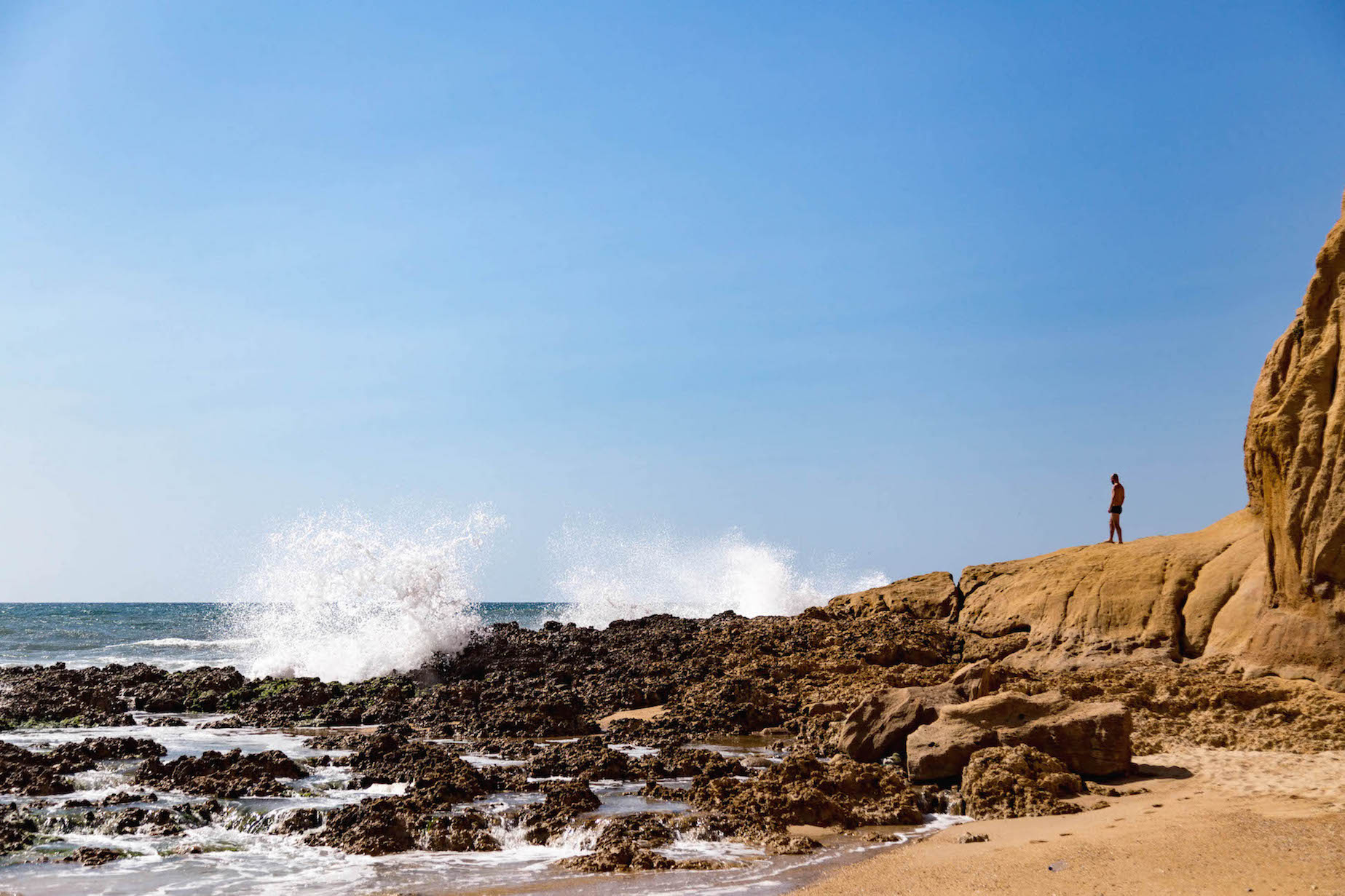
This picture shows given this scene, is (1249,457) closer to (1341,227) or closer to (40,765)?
(1341,227)

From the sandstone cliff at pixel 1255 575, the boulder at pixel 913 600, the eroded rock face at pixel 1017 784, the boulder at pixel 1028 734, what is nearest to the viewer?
the eroded rock face at pixel 1017 784

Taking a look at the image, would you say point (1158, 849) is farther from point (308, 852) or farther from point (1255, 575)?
point (1255, 575)

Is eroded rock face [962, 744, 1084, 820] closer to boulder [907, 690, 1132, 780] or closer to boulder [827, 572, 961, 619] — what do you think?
boulder [907, 690, 1132, 780]

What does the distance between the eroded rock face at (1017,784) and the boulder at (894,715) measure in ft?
4.17

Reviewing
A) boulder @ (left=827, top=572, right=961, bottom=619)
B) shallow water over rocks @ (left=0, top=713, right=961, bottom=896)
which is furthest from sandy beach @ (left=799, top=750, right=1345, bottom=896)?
boulder @ (left=827, top=572, right=961, bottom=619)

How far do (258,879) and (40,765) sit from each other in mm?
5550

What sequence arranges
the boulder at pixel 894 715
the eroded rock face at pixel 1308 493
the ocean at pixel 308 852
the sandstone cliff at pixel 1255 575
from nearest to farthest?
the ocean at pixel 308 852 < the boulder at pixel 894 715 < the eroded rock face at pixel 1308 493 < the sandstone cliff at pixel 1255 575

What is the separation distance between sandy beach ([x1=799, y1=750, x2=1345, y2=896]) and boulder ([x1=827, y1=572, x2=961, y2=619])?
10786mm

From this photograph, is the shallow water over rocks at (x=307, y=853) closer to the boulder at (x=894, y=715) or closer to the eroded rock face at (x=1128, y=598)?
the boulder at (x=894, y=715)

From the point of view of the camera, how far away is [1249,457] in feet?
44.7

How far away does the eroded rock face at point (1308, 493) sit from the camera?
11.1 meters

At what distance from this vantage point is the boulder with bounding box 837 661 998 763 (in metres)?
10.3

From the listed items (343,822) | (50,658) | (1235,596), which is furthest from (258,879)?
(50,658)

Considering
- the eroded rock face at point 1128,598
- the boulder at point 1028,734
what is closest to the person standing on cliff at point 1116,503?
the eroded rock face at point 1128,598
